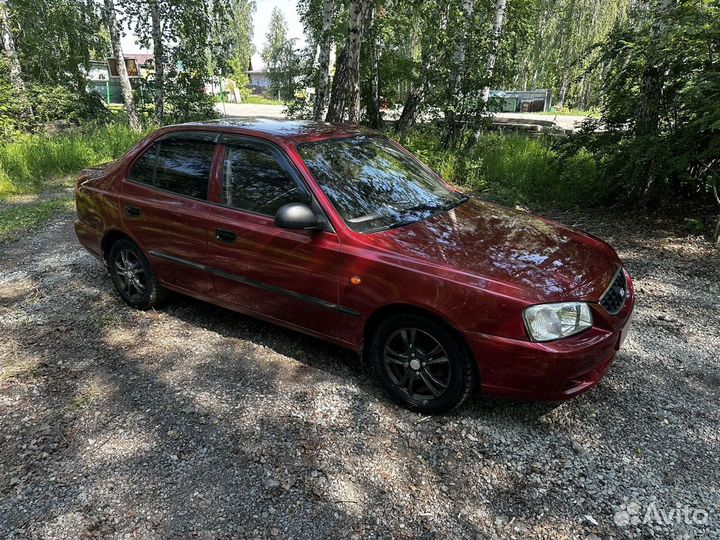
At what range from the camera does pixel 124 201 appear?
4.31 metres

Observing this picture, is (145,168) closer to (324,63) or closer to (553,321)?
(553,321)

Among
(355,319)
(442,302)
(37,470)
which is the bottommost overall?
(37,470)

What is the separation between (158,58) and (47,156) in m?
5.28

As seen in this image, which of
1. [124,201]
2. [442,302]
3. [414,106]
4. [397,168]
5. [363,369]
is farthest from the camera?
[414,106]

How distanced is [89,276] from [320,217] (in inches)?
139

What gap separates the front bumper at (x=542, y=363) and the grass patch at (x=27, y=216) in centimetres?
675

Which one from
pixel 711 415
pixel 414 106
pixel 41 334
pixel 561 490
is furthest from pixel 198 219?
pixel 414 106

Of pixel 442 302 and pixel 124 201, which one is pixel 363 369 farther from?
pixel 124 201

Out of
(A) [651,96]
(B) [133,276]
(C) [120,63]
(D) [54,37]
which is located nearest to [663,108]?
(A) [651,96]

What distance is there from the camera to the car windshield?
3.36 metres

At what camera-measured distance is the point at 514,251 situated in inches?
122

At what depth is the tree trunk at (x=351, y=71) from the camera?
27.3 ft

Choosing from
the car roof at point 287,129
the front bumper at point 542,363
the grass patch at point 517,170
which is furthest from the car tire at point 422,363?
the grass patch at point 517,170

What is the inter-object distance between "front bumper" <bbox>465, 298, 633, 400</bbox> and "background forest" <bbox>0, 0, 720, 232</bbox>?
405cm
